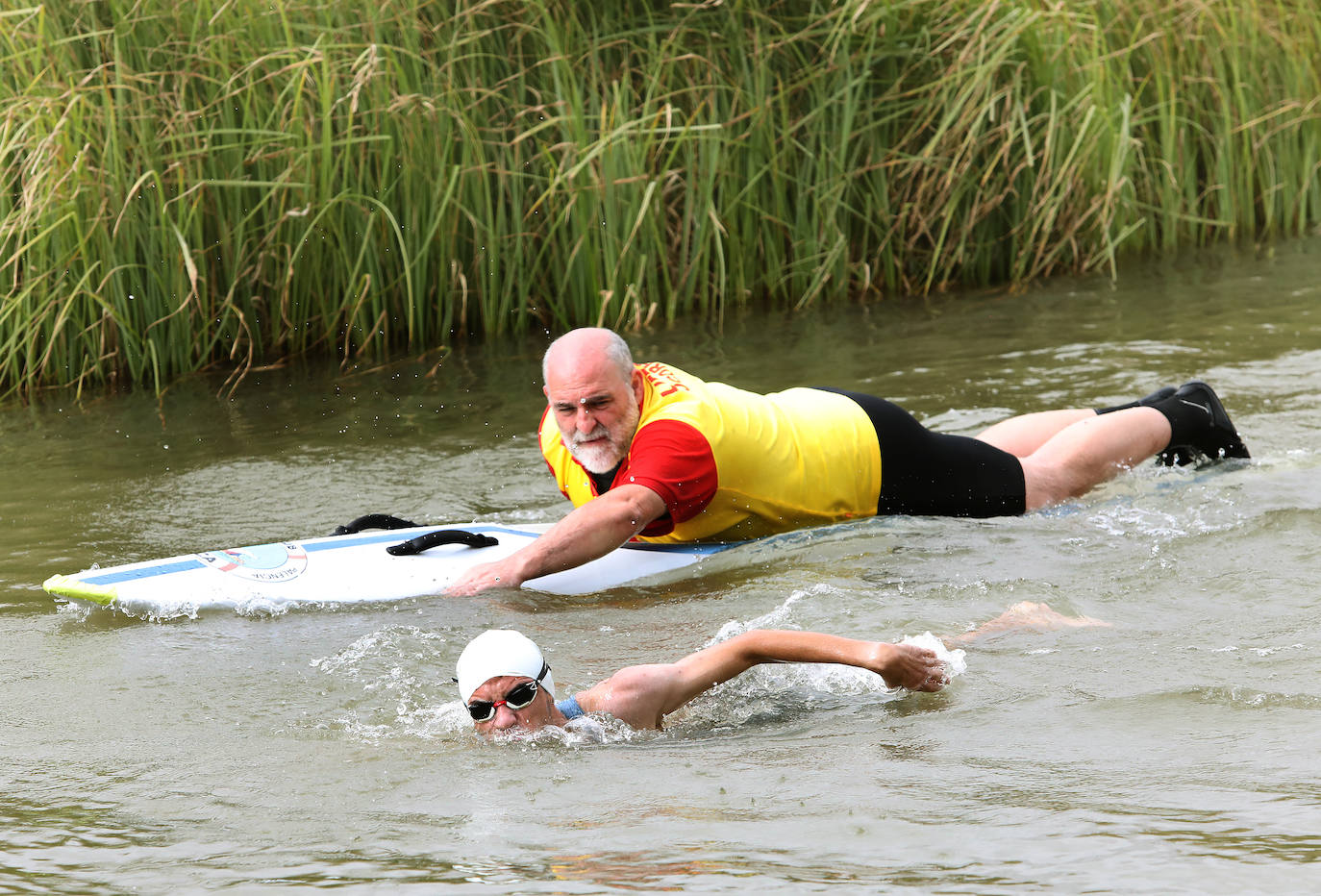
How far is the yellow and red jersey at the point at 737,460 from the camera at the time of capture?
539cm

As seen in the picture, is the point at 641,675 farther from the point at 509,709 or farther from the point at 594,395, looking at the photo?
the point at 594,395

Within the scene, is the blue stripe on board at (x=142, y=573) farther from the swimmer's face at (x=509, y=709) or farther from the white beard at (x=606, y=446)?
the swimmer's face at (x=509, y=709)

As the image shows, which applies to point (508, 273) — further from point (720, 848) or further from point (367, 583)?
point (720, 848)

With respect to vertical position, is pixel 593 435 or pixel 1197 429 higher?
pixel 593 435

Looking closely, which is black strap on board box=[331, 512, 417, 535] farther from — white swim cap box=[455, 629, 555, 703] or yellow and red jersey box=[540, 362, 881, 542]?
white swim cap box=[455, 629, 555, 703]

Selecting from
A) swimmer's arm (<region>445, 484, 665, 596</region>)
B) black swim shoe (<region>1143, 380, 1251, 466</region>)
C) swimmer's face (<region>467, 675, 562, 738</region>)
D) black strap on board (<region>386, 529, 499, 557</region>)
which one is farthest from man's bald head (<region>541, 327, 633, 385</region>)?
black swim shoe (<region>1143, 380, 1251, 466</region>)

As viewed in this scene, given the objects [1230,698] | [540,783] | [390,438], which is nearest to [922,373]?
[390,438]

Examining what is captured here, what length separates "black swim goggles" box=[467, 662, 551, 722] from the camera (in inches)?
162

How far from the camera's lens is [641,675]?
424 centimetres

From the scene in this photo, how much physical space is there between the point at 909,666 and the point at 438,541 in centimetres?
220

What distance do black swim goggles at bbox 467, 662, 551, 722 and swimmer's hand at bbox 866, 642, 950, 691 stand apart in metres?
0.92

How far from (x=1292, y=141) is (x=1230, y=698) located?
8901mm

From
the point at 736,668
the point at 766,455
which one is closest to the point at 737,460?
the point at 766,455

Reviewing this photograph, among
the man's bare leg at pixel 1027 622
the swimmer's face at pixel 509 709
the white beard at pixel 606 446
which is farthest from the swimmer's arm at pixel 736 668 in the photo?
the white beard at pixel 606 446
